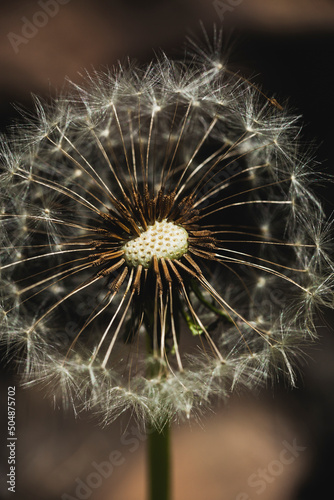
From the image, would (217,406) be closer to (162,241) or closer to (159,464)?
(159,464)

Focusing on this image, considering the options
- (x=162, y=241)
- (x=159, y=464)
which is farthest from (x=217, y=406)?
(x=162, y=241)

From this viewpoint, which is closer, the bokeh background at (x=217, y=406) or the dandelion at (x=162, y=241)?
the dandelion at (x=162, y=241)

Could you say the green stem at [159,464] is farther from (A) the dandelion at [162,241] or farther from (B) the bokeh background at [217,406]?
(B) the bokeh background at [217,406]

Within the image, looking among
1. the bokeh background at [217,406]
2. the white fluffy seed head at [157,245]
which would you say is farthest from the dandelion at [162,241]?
the bokeh background at [217,406]

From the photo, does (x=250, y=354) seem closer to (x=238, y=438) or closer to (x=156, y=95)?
(x=156, y=95)

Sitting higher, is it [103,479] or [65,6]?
[65,6]

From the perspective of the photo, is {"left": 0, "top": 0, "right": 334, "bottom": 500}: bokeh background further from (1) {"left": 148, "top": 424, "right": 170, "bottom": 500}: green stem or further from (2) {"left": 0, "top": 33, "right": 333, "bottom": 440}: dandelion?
(1) {"left": 148, "top": 424, "right": 170, "bottom": 500}: green stem

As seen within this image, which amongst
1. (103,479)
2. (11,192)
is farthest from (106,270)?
(103,479)
